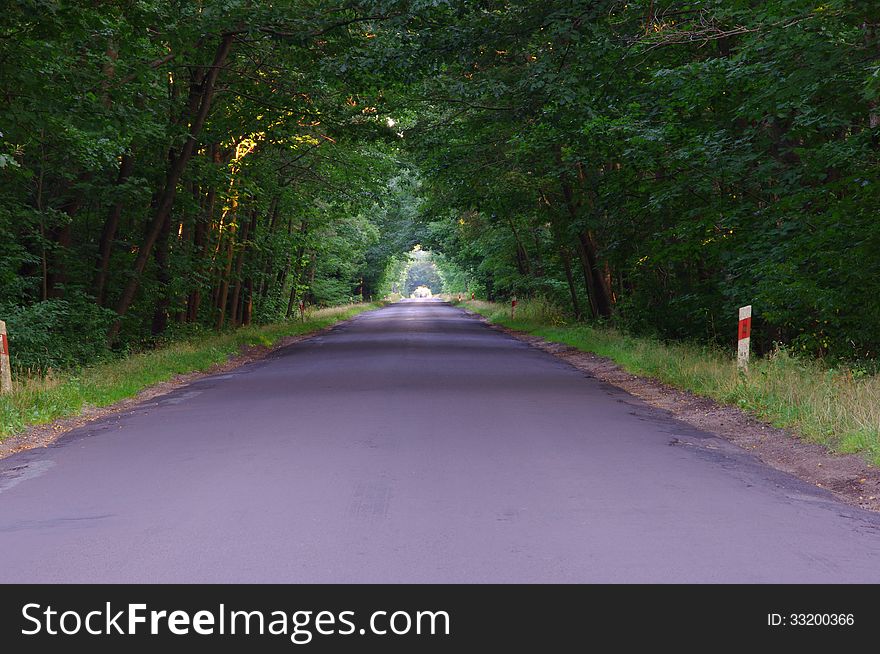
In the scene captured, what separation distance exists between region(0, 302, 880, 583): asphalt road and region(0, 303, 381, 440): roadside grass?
33.3 inches

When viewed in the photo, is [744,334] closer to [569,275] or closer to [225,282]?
[225,282]

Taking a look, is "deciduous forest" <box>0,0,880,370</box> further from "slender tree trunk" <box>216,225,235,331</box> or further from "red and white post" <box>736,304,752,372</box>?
"red and white post" <box>736,304,752,372</box>

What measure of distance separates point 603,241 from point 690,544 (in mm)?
20252

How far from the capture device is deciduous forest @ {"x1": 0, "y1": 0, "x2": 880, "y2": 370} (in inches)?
514

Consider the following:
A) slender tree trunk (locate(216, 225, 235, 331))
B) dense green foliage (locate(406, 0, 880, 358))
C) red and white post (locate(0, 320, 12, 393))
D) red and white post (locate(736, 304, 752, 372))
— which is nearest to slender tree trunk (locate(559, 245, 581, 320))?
dense green foliage (locate(406, 0, 880, 358))

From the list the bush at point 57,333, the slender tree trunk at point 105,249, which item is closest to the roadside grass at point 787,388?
the bush at point 57,333

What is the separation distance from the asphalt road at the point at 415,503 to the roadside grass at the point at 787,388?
38.7 inches

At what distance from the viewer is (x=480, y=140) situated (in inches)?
1021

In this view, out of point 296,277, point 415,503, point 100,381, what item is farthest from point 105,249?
point 296,277

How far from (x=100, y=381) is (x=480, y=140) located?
14.4 m

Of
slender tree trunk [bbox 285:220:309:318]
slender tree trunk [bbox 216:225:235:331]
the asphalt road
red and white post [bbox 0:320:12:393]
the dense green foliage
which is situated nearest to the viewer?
the asphalt road

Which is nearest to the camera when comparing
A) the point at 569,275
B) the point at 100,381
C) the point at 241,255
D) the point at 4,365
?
the point at 4,365

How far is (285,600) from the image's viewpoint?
4.57 m

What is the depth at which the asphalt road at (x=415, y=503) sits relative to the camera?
514 centimetres
